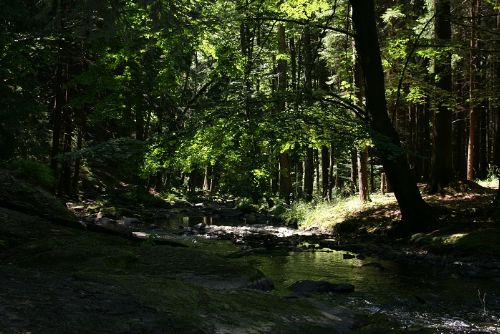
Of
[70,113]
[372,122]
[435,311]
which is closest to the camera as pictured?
[435,311]

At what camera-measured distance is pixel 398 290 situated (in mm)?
7988

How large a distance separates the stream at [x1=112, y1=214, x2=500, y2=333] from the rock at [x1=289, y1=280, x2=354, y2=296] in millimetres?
167

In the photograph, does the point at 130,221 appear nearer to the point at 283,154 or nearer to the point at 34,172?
the point at 34,172

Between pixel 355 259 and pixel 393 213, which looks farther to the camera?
pixel 393 213

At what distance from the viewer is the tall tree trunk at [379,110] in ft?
41.8

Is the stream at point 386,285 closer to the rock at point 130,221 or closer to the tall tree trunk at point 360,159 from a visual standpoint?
the tall tree trunk at point 360,159

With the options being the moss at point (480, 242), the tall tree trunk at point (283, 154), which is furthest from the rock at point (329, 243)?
the tall tree trunk at point (283, 154)

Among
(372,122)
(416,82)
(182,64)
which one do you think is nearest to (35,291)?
(182,64)

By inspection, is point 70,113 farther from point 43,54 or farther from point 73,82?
point 43,54

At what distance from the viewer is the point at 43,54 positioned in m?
14.0

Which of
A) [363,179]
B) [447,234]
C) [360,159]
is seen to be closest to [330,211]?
[363,179]

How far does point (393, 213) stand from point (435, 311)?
8996mm

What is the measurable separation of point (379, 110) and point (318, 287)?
704 centimetres

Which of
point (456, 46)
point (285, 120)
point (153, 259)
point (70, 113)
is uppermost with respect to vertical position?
point (456, 46)
